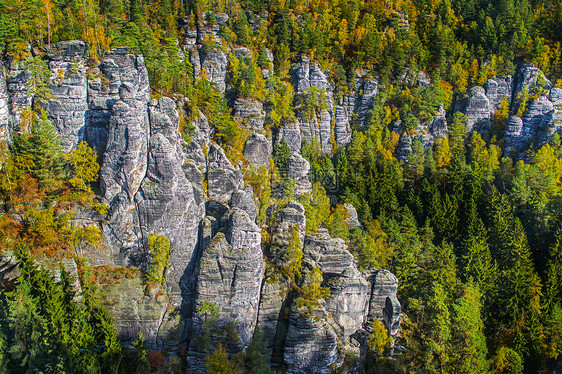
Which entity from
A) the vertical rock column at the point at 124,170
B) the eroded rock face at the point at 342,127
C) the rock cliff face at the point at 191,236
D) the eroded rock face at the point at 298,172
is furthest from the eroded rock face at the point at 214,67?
the vertical rock column at the point at 124,170

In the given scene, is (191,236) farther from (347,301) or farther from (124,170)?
(347,301)

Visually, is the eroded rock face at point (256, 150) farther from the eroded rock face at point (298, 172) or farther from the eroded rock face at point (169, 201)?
the eroded rock face at point (169, 201)

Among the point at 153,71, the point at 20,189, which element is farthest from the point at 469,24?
the point at 20,189

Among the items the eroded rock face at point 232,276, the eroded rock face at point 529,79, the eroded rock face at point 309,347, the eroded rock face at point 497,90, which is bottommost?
the eroded rock face at point 309,347

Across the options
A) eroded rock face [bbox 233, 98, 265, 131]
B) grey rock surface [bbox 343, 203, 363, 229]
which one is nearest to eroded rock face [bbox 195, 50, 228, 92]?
eroded rock face [bbox 233, 98, 265, 131]

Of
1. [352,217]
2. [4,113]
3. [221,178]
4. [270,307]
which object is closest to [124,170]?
[221,178]

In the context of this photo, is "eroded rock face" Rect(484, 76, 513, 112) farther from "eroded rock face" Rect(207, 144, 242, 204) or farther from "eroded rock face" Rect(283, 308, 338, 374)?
"eroded rock face" Rect(283, 308, 338, 374)
